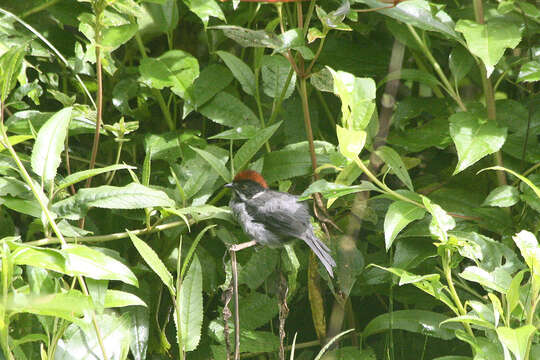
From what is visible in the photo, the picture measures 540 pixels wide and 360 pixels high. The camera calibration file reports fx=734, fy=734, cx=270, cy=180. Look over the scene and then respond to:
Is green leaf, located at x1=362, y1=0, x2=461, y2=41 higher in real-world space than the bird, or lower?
higher

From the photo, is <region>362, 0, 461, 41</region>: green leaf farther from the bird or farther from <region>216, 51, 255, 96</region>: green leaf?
the bird

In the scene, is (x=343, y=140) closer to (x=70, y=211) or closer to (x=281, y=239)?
(x=281, y=239)

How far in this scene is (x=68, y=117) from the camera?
5.71ft

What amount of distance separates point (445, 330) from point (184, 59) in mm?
1077

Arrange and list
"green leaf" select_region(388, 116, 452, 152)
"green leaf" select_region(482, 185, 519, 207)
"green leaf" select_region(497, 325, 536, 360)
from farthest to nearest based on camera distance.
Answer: "green leaf" select_region(388, 116, 452, 152) < "green leaf" select_region(482, 185, 519, 207) < "green leaf" select_region(497, 325, 536, 360)

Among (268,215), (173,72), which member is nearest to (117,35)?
(173,72)

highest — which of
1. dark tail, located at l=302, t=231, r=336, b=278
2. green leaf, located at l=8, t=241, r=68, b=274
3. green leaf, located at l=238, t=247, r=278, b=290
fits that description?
green leaf, located at l=8, t=241, r=68, b=274

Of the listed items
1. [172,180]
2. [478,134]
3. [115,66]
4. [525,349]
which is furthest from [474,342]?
[115,66]

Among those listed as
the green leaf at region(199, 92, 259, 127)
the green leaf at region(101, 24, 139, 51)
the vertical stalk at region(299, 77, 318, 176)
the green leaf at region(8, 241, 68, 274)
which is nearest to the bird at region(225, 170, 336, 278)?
the vertical stalk at region(299, 77, 318, 176)

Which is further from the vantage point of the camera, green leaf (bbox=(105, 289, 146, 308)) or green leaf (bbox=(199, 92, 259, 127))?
green leaf (bbox=(199, 92, 259, 127))

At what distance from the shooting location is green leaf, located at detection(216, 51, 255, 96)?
2.17 meters

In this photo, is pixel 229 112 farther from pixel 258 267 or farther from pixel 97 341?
pixel 97 341

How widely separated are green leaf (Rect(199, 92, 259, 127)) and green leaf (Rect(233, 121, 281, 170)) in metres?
0.11

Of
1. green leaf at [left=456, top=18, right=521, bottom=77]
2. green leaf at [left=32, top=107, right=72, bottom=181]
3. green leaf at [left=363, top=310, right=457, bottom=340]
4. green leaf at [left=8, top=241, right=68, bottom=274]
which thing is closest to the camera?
green leaf at [left=8, top=241, right=68, bottom=274]
